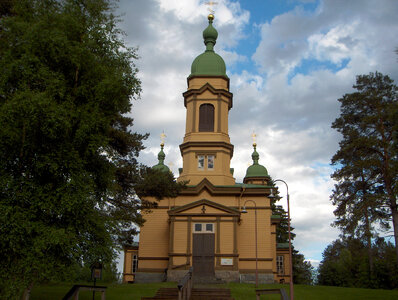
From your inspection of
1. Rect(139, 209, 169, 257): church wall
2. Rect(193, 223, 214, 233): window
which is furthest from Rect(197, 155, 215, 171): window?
Rect(193, 223, 214, 233): window

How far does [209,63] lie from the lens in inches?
1396

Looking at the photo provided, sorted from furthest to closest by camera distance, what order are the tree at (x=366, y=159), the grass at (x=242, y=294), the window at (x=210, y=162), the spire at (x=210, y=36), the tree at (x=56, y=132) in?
the spire at (x=210, y=36), the window at (x=210, y=162), the tree at (x=366, y=159), the grass at (x=242, y=294), the tree at (x=56, y=132)

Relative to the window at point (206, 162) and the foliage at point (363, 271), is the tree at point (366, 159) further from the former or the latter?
the window at point (206, 162)

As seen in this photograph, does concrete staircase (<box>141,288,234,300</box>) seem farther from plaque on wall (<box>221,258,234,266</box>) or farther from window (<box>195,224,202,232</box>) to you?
window (<box>195,224,202,232</box>)

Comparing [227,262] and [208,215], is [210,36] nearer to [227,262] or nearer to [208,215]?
[208,215]

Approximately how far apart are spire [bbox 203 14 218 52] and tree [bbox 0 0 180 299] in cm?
2304

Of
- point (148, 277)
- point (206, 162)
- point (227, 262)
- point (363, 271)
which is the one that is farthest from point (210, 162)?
point (363, 271)

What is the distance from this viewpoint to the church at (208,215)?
27812 millimetres

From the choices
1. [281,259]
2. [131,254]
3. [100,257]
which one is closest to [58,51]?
[100,257]

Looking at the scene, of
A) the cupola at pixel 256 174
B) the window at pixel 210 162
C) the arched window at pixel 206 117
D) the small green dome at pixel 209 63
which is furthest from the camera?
the cupola at pixel 256 174

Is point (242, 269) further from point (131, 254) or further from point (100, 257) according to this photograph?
point (100, 257)

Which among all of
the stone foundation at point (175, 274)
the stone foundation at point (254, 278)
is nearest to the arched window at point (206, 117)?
the stone foundation at point (254, 278)

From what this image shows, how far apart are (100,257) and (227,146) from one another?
68.3 feet

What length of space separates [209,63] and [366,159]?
15345 mm
